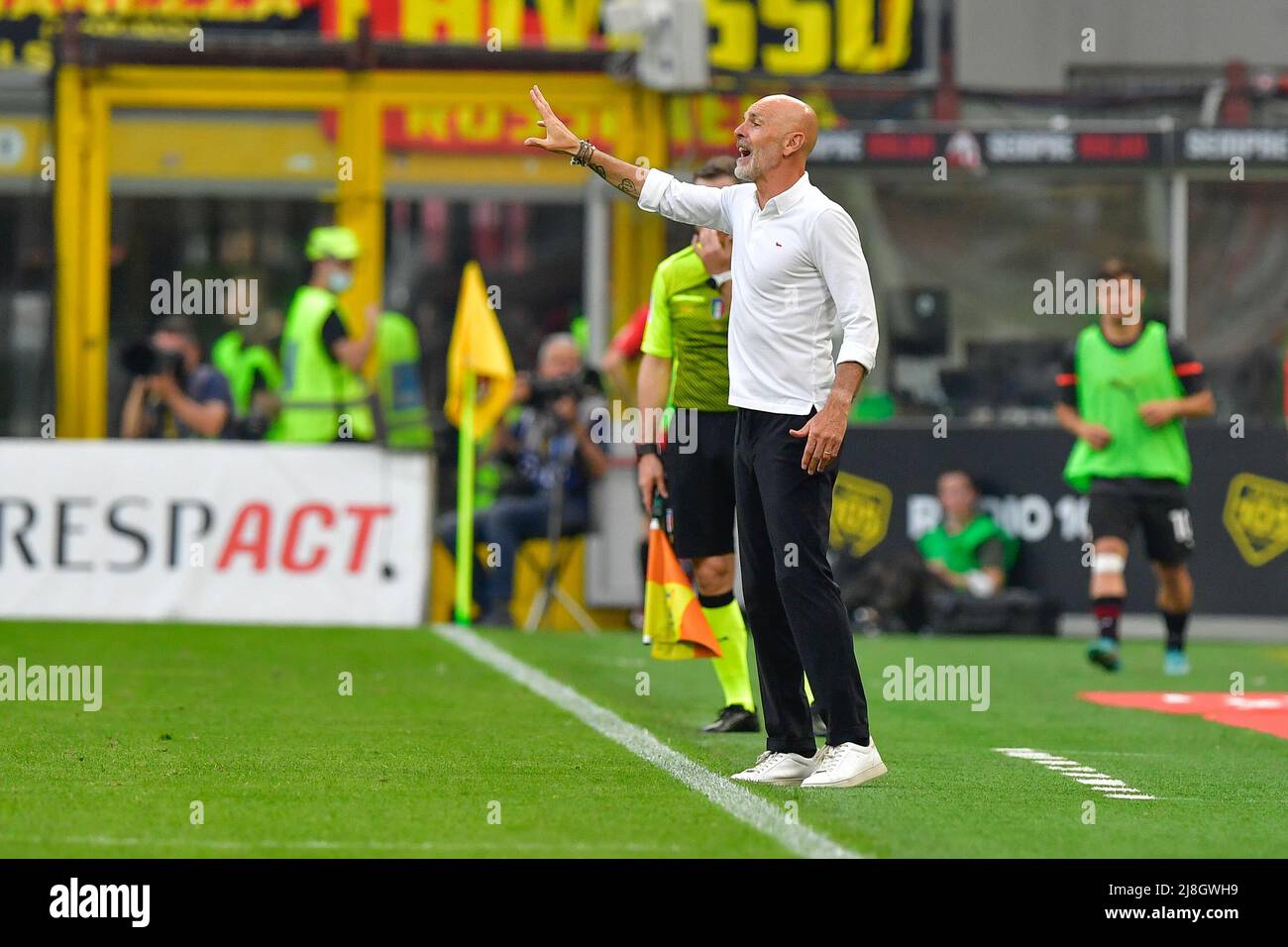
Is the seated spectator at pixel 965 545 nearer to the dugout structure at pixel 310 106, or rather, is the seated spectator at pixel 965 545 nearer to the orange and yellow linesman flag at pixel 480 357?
the dugout structure at pixel 310 106

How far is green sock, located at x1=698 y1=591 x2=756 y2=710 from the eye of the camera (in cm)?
967

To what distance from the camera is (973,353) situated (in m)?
18.0

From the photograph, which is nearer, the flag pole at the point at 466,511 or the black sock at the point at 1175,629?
the black sock at the point at 1175,629

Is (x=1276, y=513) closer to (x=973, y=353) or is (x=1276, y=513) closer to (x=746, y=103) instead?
(x=973, y=353)

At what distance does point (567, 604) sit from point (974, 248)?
13.9 feet

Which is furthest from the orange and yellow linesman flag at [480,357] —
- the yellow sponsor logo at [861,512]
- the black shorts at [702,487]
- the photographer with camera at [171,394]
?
the black shorts at [702,487]

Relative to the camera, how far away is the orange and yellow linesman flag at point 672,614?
8.89 m

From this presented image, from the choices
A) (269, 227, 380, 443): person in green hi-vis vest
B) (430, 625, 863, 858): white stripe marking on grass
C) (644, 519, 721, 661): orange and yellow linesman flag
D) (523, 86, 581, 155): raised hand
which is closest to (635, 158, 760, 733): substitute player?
(644, 519, 721, 661): orange and yellow linesman flag

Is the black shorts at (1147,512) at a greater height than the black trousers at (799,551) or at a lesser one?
lesser

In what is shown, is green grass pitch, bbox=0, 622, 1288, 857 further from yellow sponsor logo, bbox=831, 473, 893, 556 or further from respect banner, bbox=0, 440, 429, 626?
yellow sponsor logo, bbox=831, 473, 893, 556

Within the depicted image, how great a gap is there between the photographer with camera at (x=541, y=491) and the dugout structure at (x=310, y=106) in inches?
47.0
